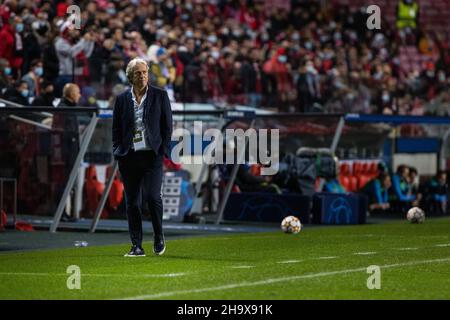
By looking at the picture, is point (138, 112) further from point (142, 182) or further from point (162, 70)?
point (162, 70)

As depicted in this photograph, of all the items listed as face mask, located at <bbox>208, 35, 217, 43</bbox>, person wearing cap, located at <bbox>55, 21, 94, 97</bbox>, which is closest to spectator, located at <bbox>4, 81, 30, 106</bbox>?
person wearing cap, located at <bbox>55, 21, 94, 97</bbox>

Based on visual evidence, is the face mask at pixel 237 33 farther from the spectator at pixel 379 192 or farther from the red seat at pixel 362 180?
the spectator at pixel 379 192

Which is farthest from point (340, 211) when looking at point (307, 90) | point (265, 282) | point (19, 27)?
point (265, 282)

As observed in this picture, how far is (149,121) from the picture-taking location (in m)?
14.1

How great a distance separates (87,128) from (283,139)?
521 cm

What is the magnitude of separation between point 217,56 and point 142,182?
15554mm

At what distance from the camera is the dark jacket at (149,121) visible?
1409cm

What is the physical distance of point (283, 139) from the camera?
24.0 metres

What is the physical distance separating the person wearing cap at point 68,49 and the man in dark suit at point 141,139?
330 inches

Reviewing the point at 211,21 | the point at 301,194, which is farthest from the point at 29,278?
the point at 211,21

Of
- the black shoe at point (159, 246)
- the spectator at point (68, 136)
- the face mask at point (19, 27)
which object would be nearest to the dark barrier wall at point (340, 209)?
the spectator at point (68, 136)

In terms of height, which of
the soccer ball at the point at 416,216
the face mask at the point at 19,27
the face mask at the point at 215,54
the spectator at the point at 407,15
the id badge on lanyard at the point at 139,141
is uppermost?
the spectator at the point at 407,15

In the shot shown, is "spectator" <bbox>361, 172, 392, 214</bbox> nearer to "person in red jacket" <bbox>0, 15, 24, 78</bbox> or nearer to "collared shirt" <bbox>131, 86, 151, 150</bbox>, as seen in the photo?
"person in red jacket" <bbox>0, 15, 24, 78</bbox>
